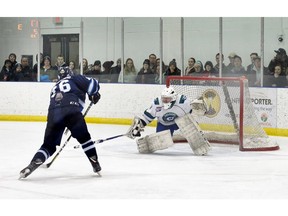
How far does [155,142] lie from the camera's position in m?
6.81

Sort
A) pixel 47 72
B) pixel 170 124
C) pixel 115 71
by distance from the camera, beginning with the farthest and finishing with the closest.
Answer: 1. pixel 47 72
2. pixel 115 71
3. pixel 170 124

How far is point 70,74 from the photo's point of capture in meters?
5.59

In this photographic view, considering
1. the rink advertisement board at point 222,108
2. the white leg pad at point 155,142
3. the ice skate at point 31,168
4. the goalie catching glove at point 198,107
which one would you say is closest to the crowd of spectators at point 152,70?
the rink advertisement board at point 222,108

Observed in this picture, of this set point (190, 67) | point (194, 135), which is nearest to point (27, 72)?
point (190, 67)

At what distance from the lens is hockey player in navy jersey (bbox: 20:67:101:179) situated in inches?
210

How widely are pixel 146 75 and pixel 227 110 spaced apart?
98.3 inches

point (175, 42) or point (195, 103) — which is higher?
point (175, 42)

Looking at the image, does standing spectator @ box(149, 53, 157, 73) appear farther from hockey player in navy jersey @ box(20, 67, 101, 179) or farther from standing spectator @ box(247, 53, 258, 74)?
hockey player in navy jersey @ box(20, 67, 101, 179)

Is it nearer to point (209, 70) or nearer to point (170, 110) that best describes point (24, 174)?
point (170, 110)

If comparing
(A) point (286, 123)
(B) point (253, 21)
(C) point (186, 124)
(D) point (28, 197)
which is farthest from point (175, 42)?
(D) point (28, 197)

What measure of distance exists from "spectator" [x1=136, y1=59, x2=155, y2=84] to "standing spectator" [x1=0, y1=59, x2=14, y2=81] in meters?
2.07

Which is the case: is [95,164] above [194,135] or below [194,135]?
below

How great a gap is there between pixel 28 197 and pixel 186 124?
2.46m

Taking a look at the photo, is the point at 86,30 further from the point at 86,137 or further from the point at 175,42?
the point at 86,137
